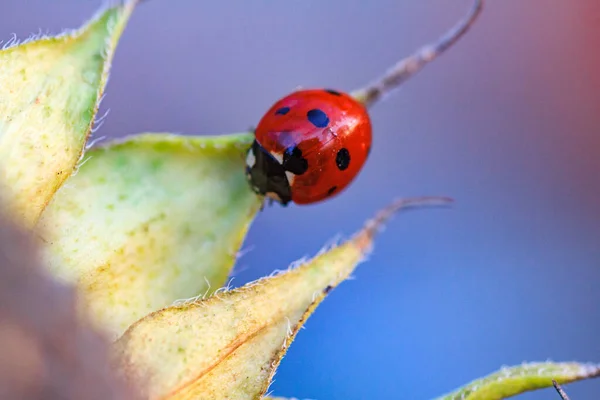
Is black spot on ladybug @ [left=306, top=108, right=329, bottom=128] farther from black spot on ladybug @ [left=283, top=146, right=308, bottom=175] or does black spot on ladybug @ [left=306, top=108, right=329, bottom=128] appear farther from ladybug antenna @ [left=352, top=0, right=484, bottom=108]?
ladybug antenna @ [left=352, top=0, right=484, bottom=108]

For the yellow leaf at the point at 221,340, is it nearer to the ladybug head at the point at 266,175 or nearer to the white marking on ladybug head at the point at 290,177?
the ladybug head at the point at 266,175

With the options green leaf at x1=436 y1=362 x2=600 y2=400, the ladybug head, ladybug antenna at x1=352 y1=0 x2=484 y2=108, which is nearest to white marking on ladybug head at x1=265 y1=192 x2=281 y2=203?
the ladybug head

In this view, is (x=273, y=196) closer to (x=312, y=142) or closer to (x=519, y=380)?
(x=312, y=142)

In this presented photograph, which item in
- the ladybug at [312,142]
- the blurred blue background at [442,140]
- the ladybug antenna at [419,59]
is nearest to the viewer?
the ladybug antenna at [419,59]

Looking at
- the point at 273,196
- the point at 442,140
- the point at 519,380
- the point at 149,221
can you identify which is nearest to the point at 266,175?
the point at 273,196

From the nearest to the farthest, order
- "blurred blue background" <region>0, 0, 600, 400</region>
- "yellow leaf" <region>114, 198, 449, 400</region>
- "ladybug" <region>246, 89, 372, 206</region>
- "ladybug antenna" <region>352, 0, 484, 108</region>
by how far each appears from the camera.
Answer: "yellow leaf" <region>114, 198, 449, 400</region>, "ladybug antenna" <region>352, 0, 484, 108</region>, "ladybug" <region>246, 89, 372, 206</region>, "blurred blue background" <region>0, 0, 600, 400</region>

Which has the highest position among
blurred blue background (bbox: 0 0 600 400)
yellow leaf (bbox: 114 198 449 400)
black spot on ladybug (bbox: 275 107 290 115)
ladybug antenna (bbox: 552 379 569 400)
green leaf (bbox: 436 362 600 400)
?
blurred blue background (bbox: 0 0 600 400)

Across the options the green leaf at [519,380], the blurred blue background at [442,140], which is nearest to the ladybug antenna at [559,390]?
the green leaf at [519,380]
